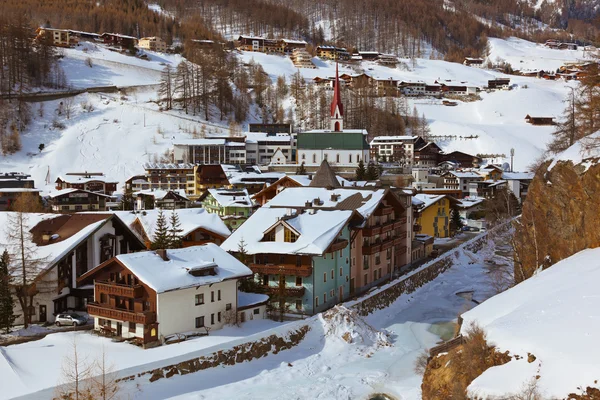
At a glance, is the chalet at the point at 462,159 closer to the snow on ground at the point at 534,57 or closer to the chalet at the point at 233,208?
the chalet at the point at 233,208

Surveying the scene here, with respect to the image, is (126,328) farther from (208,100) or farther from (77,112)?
(208,100)

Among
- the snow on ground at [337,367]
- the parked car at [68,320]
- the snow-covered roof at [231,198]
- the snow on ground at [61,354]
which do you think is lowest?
the snow on ground at [337,367]

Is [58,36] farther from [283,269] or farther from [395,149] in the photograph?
[283,269]

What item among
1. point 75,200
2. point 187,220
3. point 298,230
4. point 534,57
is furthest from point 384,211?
point 534,57

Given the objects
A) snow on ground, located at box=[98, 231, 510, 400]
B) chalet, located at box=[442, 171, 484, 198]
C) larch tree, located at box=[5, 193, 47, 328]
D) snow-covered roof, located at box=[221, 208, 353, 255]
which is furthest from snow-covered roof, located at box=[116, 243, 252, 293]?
chalet, located at box=[442, 171, 484, 198]

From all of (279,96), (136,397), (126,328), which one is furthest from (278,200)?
(279,96)

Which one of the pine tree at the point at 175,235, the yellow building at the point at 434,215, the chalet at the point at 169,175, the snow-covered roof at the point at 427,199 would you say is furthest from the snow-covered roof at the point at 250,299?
the chalet at the point at 169,175
